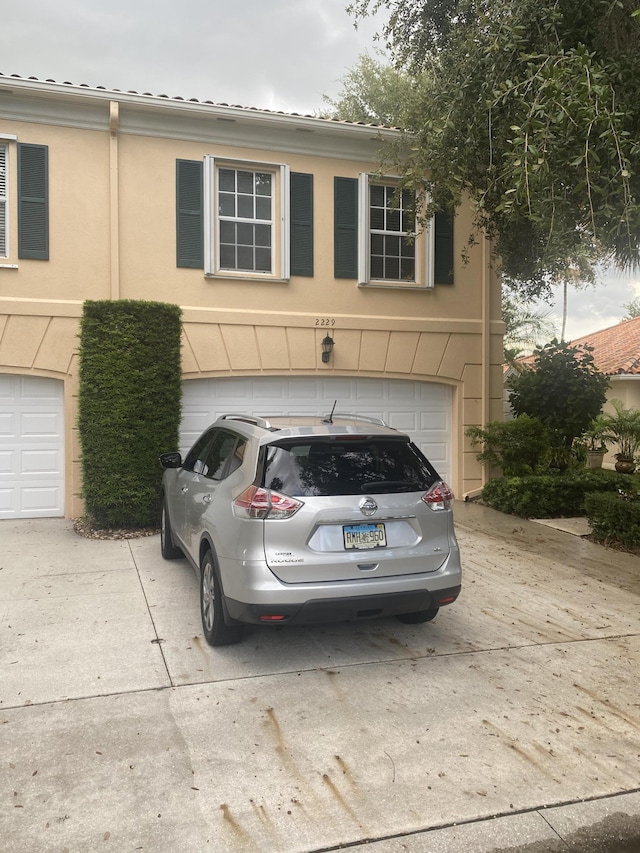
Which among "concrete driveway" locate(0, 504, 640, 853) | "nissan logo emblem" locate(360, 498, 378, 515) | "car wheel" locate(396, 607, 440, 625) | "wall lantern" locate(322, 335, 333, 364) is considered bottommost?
"concrete driveway" locate(0, 504, 640, 853)

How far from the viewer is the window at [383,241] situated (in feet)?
35.3

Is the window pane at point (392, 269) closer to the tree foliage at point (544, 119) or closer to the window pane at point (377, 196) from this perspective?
the window pane at point (377, 196)

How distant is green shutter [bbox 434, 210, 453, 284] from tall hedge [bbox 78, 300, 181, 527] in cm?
511

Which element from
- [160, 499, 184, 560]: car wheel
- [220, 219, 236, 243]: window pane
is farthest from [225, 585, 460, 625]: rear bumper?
[220, 219, 236, 243]: window pane

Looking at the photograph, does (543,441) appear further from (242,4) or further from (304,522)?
(242,4)

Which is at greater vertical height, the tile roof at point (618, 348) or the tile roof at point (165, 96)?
the tile roof at point (165, 96)

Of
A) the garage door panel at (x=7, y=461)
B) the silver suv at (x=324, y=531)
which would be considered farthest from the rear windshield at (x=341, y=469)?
the garage door panel at (x=7, y=461)

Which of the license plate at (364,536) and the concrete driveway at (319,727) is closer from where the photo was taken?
the concrete driveway at (319,727)

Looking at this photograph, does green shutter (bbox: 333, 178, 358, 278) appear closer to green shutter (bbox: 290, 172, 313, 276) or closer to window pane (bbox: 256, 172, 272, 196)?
green shutter (bbox: 290, 172, 313, 276)

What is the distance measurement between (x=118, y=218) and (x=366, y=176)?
404 cm

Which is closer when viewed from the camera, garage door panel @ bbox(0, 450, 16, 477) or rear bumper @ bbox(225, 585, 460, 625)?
rear bumper @ bbox(225, 585, 460, 625)

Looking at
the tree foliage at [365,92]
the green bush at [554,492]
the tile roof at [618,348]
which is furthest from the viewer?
the tree foliage at [365,92]

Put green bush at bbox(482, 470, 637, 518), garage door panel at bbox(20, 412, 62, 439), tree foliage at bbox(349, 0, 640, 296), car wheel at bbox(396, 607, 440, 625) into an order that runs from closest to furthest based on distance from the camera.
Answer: car wheel at bbox(396, 607, 440, 625) → tree foliage at bbox(349, 0, 640, 296) → garage door panel at bbox(20, 412, 62, 439) → green bush at bbox(482, 470, 637, 518)

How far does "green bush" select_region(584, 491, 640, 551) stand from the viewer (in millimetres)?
7766
